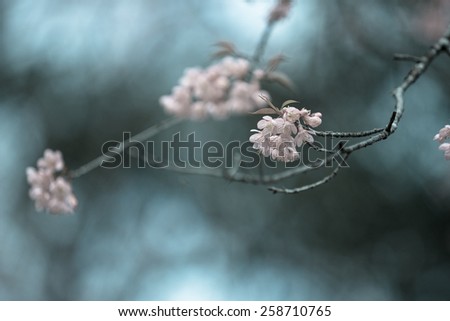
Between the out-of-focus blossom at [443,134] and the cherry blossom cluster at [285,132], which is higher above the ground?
the out-of-focus blossom at [443,134]

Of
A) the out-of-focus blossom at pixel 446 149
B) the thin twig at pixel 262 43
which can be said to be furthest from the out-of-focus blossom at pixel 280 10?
the out-of-focus blossom at pixel 446 149

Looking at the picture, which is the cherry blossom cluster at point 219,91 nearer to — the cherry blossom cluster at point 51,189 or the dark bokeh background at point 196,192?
the cherry blossom cluster at point 51,189

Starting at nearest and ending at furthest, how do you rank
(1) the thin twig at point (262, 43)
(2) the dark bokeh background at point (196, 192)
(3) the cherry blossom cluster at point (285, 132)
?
1. (3) the cherry blossom cluster at point (285, 132)
2. (1) the thin twig at point (262, 43)
3. (2) the dark bokeh background at point (196, 192)

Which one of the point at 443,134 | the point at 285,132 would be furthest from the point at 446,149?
the point at 285,132

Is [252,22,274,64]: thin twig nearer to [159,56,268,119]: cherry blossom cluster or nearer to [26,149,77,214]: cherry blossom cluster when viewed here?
[159,56,268,119]: cherry blossom cluster

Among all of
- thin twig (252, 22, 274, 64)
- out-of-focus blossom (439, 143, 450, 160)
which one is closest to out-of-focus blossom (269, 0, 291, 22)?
thin twig (252, 22, 274, 64)

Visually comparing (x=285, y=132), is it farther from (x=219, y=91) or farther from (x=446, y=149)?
(x=219, y=91)

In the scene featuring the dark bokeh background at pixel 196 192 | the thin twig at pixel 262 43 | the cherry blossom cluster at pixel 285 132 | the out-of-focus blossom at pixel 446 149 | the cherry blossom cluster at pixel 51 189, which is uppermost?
the dark bokeh background at pixel 196 192
